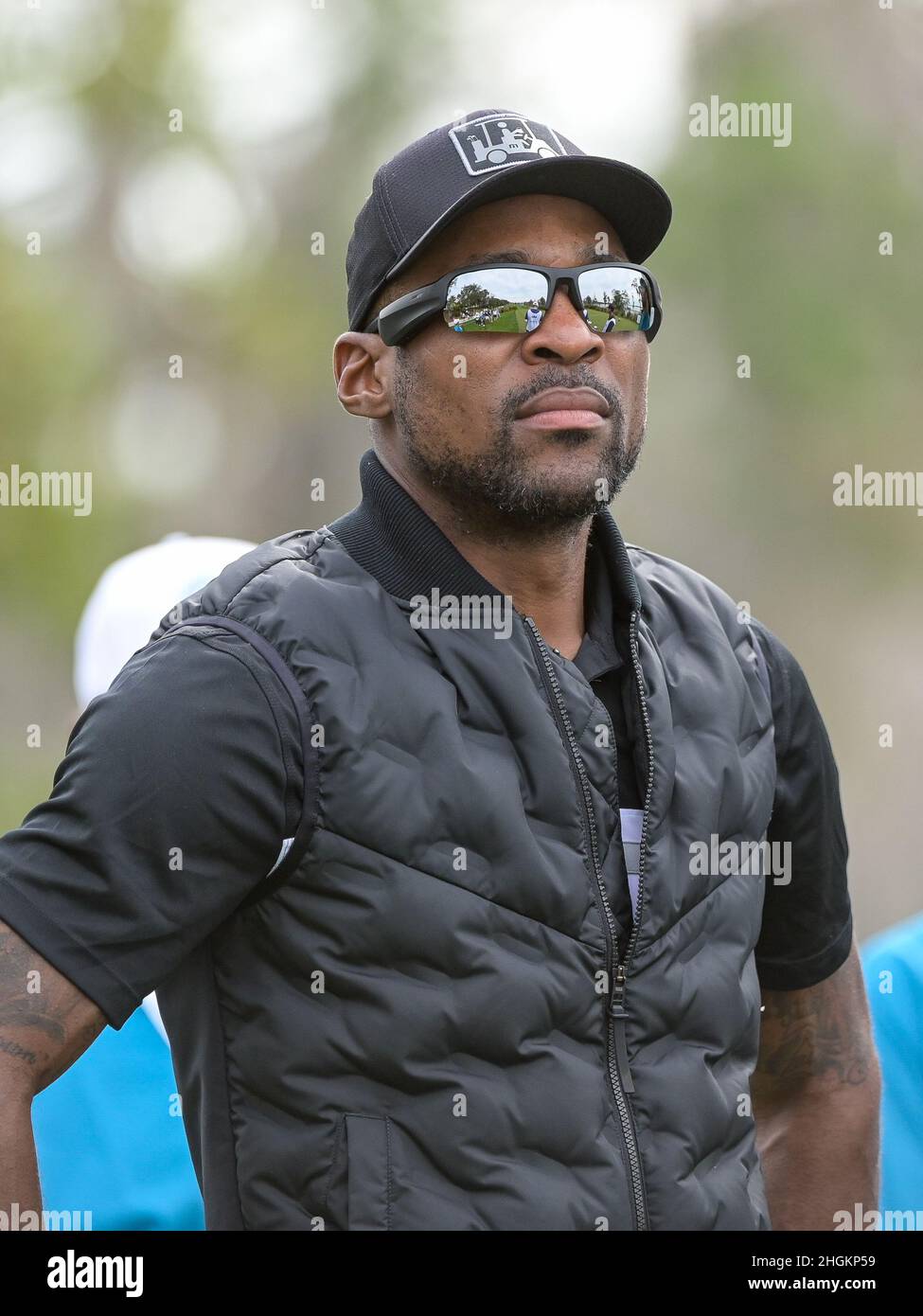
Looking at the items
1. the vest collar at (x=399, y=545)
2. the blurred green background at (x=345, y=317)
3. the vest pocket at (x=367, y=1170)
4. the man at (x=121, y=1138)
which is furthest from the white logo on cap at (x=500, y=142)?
the blurred green background at (x=345, y=317)

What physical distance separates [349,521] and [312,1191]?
835 mm

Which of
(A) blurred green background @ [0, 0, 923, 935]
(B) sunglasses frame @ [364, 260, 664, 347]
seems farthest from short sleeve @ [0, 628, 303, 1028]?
(A) blurred green background @ [0, 0, 923, 935]

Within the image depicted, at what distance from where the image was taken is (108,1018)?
1.75 m

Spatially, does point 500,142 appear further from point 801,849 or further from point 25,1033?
point 25,1033

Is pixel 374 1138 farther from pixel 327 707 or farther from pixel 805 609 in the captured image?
pixel 805 609

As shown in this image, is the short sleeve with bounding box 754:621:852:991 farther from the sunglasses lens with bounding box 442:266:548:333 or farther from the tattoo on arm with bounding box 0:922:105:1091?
the tattoo on arm with bounding box 0:922:105:1091

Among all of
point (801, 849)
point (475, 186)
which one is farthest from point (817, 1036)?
point (475, 186)

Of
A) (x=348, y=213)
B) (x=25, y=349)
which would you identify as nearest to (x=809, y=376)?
(x=348, y=213)

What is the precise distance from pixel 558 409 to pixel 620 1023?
0.75 meters

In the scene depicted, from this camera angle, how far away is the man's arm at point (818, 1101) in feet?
8.27

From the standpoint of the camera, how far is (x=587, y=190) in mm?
2125

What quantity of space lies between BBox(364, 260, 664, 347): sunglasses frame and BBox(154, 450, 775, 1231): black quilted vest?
0.81ft

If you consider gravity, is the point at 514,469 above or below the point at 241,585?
above

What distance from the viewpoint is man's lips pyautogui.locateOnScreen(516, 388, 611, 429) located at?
6.76ft
